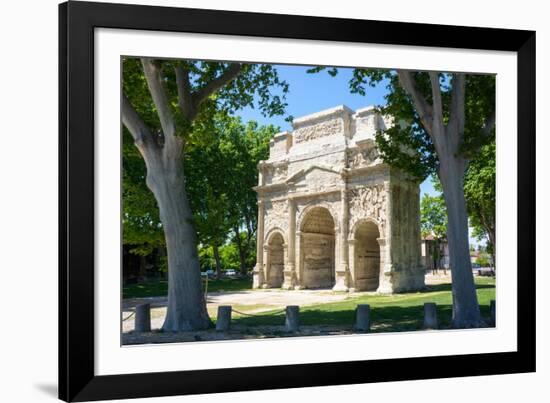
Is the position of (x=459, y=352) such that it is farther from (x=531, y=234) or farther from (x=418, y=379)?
(x=531, y=234)

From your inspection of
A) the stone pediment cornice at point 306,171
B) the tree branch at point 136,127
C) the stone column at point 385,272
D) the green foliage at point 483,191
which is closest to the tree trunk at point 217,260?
the tree branch at point 136,127

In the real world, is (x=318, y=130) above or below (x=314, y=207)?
above

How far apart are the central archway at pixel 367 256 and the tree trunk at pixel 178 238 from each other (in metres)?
11.5

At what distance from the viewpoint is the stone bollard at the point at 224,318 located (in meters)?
8.66

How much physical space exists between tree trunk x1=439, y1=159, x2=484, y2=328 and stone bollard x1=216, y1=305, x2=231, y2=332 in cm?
372

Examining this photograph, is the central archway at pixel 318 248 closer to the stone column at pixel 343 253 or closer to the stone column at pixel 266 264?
the stone column at pixel 343 253

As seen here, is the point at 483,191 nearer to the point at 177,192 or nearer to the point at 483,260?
the point at 483,260

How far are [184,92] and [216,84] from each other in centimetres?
63

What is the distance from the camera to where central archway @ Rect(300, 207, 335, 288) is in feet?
68.3

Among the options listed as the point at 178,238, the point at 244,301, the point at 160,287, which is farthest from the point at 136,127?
the point at 244,301

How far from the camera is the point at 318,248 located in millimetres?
22000

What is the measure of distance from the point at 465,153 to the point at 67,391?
7592 millimetres

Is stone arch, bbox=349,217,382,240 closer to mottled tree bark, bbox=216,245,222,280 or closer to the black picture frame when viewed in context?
mottled tree bark, bbox=216,245,222,280

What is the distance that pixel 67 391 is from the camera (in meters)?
5.52
